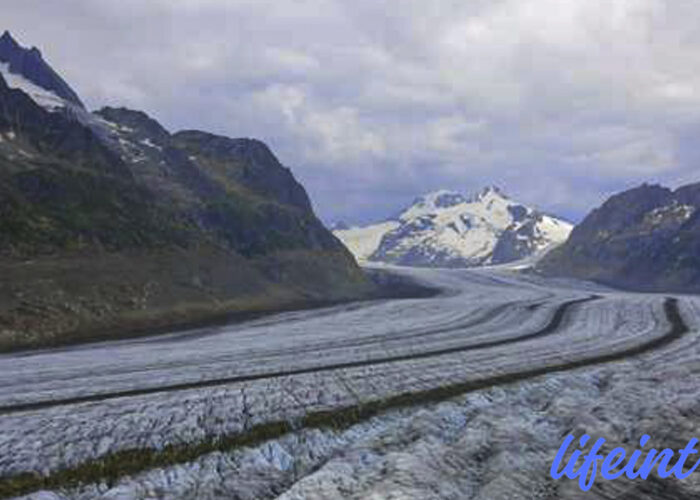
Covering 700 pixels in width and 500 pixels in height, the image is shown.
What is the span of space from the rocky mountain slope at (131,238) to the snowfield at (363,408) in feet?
71.1

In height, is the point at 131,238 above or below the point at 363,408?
above

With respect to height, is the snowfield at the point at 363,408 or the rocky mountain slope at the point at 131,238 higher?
the rocky mountain slope at the point at 131,238

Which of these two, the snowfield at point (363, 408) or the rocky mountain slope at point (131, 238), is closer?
the snowfield at point (363, 408)

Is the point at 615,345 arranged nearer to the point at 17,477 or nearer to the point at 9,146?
the point at 17,477

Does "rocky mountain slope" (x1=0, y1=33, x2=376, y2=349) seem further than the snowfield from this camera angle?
Yes

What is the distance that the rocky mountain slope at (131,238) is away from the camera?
7538cm

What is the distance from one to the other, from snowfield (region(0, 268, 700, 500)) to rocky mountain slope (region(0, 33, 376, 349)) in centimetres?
2167

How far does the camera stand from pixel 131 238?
9975 centimetres

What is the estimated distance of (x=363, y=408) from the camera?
30.1 m

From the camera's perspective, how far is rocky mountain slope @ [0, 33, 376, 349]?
75.4 metres

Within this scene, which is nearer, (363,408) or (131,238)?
(363,408)

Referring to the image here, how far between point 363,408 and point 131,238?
7465cm

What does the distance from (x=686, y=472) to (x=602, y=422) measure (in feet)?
18.2

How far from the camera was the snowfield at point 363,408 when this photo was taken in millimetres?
21453
